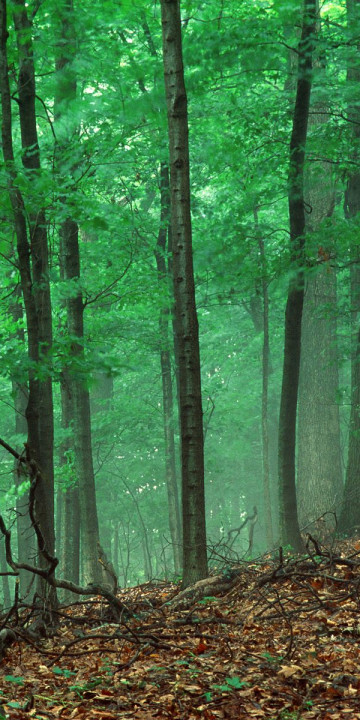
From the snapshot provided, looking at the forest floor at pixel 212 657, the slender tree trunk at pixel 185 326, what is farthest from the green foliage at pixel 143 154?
the forest floor at pixel 212 657

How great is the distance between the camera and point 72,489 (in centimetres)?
1516

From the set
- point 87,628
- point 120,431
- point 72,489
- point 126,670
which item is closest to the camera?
point 126,670

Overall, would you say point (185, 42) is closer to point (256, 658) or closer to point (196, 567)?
point (196, 567)

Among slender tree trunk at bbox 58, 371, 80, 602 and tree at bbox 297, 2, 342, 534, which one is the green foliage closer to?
slender tree trunk at bbox 58, 371, 80, 602

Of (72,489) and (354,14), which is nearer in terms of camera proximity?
(354,14)

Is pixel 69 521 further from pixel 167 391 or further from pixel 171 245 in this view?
pixel 171 245

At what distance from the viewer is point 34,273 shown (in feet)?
26.2

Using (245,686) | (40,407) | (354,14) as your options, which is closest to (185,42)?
(354,14)

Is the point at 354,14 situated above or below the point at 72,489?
above

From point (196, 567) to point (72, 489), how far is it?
332 inches

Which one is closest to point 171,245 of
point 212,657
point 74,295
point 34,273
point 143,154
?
point 74,295

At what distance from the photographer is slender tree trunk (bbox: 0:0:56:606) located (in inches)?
280

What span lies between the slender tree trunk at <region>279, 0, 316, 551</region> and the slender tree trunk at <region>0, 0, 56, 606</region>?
12.9 feet

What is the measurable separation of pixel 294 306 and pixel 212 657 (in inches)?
265
